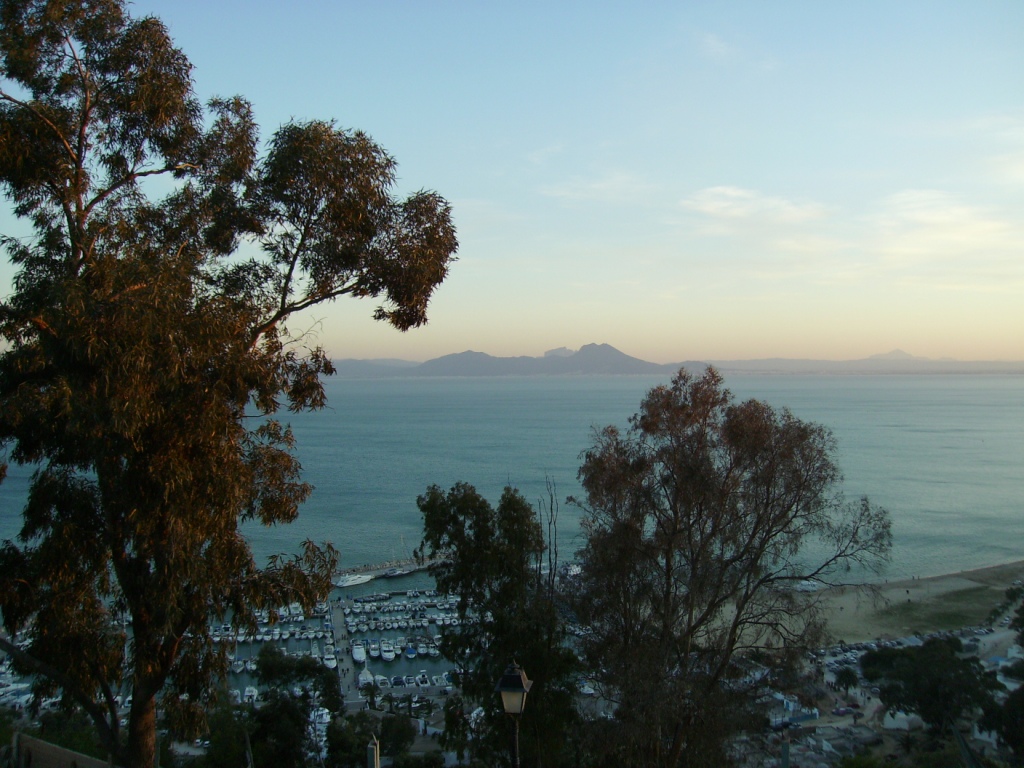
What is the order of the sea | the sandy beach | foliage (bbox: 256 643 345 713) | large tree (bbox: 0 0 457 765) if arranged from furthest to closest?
the sea → the sandy beach → foliage (bbox: 256 643 345 713) → large tree (bbox: 0 0 457 765)

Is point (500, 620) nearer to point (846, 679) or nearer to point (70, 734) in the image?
point (70, 734)

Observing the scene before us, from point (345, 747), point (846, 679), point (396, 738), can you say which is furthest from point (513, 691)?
point (846, 679)

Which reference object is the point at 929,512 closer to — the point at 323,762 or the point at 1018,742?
the point at 1018,742

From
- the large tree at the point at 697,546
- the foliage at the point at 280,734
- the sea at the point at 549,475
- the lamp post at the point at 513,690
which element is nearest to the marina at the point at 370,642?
the sea at the point at 549,475

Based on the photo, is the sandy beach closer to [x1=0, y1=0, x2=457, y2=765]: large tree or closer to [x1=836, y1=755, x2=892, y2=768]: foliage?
[x1=836, y1=755, x2=892, y2=768]: foliage

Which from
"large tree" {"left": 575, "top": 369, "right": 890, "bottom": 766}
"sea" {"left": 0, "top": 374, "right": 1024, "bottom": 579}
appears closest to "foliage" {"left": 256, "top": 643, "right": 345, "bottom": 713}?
"sea" {"left": 0, "top": 374, "right": 1024, "bottom": 579}

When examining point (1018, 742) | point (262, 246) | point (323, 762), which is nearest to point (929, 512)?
point (1018, 742)

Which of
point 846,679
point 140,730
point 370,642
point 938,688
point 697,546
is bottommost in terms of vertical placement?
point 370,642

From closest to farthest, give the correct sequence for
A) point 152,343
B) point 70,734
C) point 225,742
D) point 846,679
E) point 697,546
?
point 152,343 < point 697,546 < point 225,742 < point 70,734 < point 846,679

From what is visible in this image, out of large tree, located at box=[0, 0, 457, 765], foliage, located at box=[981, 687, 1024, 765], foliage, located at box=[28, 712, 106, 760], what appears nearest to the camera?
large tree, located at box=[0, 0, 457, 765]
